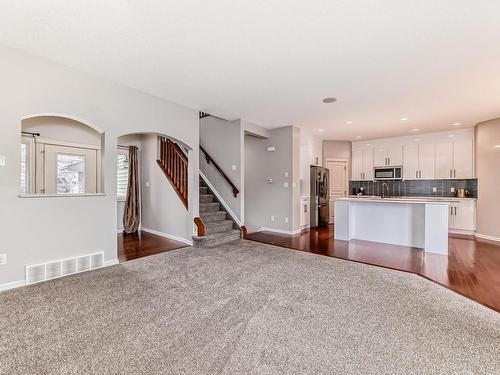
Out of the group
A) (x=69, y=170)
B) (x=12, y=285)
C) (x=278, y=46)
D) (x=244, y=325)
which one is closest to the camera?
(x=244, y=325)

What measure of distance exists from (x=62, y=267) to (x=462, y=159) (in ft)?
28.5

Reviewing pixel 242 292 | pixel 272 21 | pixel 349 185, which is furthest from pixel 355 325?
pixel 349 185

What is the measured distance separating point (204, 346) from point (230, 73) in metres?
3.11

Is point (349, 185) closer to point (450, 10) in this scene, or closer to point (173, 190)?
point (173, 190)

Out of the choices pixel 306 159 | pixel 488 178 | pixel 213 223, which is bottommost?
pixel 213 223

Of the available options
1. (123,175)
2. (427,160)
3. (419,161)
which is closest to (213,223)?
(123,175)

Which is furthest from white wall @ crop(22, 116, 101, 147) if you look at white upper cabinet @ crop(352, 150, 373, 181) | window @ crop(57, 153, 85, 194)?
white upper cabinet @ crop(352, 150, 373, 181)

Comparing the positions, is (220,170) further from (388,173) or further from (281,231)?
(388,173)

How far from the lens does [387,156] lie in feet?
23.4

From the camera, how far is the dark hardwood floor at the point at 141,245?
163 inches

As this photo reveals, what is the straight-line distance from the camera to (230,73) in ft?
10.5

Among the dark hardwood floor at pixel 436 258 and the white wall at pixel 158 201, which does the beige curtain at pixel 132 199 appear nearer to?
the white wall at pixel 158 201

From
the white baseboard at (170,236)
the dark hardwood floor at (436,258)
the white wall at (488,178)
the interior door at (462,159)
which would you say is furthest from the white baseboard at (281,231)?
the interior door at (462,159)

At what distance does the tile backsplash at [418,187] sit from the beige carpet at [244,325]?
4725 mm
